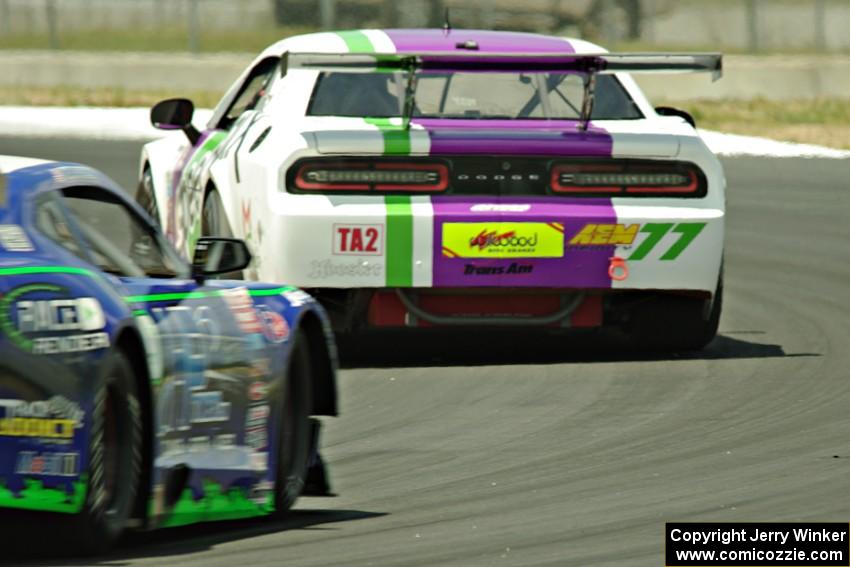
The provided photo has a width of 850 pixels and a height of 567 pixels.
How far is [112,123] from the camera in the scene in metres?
25.0

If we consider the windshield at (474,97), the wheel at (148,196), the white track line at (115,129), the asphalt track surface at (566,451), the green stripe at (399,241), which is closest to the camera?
the asphalt track surface at (566,451)

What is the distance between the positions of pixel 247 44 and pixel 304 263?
2465 cm

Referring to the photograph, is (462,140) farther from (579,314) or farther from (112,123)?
(112,123)

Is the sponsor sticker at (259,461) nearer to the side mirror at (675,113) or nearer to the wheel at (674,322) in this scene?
the wheel at (674,322)

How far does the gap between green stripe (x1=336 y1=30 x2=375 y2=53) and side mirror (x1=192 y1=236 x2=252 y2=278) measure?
3972 mm

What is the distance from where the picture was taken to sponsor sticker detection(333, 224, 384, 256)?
32.7 ft

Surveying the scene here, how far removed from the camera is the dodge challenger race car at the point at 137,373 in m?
5.45

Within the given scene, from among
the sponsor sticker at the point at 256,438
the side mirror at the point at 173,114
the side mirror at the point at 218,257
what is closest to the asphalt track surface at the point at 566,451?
the sponsor sticker at the point at 256,438

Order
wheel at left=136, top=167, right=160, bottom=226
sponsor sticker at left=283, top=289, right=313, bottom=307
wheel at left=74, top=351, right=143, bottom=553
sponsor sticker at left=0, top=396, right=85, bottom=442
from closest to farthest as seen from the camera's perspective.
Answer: sponsor sticker at left=0, top=396, right=85, bottom=442
wheel at left=74, top=351, right=143, bottom=553
sponsor sticker at left=283, top=289, right=313, bottom=307
wheel at left=136, top=167, right=160, bottom=226

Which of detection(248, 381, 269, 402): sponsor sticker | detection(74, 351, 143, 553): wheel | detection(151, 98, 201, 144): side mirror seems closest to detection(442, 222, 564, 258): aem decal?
detection(151, 98, 201, 144): side mirror

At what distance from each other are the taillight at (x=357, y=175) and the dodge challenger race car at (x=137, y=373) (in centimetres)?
286

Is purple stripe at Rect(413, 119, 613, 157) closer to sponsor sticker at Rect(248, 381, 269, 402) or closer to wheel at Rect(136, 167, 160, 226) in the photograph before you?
wheel at Rect(136, 167, 160, 226)

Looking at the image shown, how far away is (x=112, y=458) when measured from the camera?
575cm

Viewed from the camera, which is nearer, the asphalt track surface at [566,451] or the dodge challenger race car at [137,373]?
the dodge challenger race car at [137,373]
